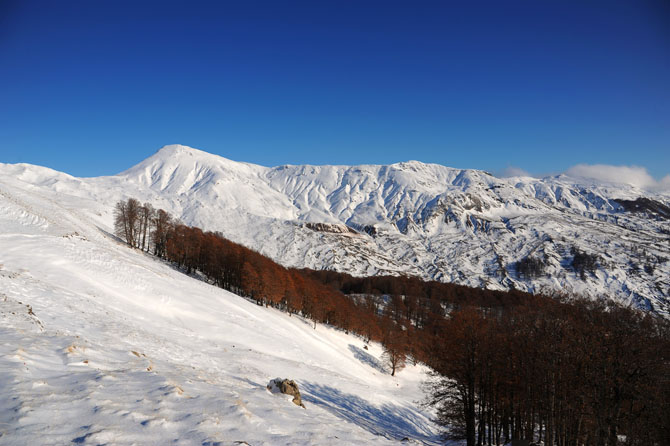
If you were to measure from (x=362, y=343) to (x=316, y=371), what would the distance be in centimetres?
4144

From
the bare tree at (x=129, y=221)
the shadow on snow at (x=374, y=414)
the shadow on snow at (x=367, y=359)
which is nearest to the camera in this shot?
the shadow on snow at (x=374, y=414)

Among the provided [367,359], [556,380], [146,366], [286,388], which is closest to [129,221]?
[367,359]

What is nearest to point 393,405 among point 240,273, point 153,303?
point 153,303

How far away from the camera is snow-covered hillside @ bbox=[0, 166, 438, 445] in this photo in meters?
8.41

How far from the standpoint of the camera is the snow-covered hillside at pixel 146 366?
8.41 meters

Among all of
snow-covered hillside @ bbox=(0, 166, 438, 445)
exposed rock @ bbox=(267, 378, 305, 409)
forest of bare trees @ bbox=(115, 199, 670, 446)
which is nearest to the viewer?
snow-covered hillside @ bbox=(0, 166, 438, 445)

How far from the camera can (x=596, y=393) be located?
23656 millimetres

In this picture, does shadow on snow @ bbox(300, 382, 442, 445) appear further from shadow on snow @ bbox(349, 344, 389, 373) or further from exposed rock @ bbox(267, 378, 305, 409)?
shadow on snow @ bbox(349, 344, 389, 373)

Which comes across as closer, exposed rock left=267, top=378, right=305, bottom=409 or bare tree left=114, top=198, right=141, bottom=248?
exposed rock left=267, top=378, right=305, bottom=409

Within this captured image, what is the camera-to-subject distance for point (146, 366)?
583 inches

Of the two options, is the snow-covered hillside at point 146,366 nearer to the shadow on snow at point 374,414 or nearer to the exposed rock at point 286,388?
the shadow on snow at point 374,414

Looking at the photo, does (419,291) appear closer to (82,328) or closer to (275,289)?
(275,289)

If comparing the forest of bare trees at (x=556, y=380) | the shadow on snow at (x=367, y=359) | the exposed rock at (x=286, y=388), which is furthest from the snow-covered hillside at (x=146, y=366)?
the forest of bare trees at (x=556, y=380)

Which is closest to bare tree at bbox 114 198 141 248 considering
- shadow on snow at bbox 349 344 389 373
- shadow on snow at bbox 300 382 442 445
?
shadow on snow at bbox 349 344 389 373
